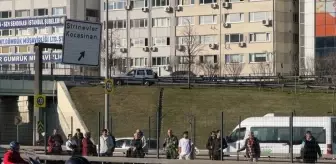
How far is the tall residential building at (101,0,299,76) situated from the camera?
102000mm

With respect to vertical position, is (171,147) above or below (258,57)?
below

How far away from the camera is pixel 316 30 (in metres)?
100

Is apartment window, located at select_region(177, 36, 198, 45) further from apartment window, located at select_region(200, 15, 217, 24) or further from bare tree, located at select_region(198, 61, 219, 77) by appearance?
bare tree, located at select_region(198, 61, 219, 77)

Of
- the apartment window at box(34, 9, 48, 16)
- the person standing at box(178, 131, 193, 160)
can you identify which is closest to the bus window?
the person standing at box(178, 131, 193, 160)

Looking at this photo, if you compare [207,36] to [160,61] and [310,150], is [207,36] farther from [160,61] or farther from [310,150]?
[310,150]

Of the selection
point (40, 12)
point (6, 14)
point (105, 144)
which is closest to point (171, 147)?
point (105, 144)

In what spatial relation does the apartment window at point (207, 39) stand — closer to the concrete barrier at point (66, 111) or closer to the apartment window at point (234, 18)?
the apartment window at point (234, 18)

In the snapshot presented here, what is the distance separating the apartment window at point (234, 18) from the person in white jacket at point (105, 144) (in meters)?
70.1

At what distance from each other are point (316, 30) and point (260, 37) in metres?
6.05

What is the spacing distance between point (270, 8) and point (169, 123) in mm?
43166

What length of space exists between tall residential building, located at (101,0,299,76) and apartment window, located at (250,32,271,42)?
3.7 inches

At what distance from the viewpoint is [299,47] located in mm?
102000

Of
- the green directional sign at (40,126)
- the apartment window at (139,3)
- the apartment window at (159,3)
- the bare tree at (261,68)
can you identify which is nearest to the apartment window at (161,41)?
the apartment window at (159,3)

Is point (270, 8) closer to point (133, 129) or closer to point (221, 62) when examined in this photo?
point (221, 62)
